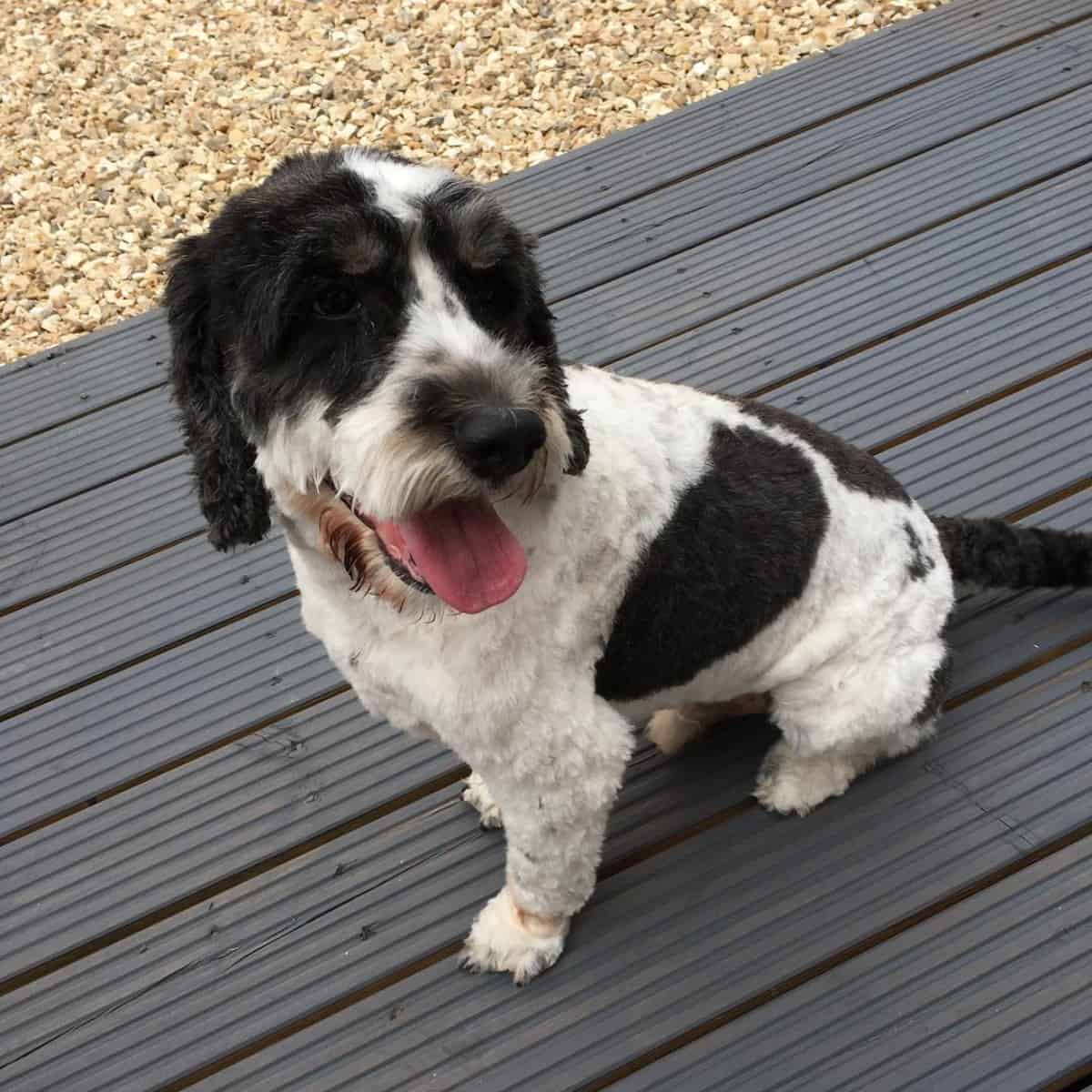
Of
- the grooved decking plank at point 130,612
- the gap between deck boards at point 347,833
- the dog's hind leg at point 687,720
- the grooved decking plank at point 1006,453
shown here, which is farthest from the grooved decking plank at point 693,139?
the dog's hind leg at point 687,720

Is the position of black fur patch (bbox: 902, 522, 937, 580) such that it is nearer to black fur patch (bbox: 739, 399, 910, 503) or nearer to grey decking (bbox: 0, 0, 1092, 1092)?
black fur patch (bbox: 739, 399, 910, 503)

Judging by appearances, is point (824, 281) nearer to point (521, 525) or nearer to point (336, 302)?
point (521, 525)

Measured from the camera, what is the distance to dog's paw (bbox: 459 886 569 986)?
233 centimetres

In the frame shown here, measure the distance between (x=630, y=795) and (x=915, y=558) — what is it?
0.87 m

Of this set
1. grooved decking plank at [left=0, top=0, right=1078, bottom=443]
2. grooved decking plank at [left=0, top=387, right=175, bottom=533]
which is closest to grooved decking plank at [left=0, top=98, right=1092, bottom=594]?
grooved decking plank at [left=0, top=387, right=175, bottom=533]

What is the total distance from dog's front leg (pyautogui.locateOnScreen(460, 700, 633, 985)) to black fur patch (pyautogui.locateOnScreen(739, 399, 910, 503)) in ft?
2.17

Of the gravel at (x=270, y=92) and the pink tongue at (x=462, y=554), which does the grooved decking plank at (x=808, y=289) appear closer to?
the gravel at (x=270, y=92)

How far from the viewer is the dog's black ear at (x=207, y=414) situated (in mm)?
1788

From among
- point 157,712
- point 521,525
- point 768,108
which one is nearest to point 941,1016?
Answer: point 521,525

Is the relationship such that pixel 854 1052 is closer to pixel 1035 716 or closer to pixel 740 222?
pixel 1035 716

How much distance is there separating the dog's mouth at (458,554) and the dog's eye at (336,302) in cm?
30

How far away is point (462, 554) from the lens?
5.82 ft

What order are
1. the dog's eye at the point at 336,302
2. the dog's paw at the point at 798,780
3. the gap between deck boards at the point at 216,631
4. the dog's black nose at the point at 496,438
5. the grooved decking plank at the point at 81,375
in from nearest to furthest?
the dog's black nose at the point at 496,438
the dog's eye at the point at 336,302
the dog's paw at the point at 798,780
the gap between deck boards at the point at 216,631
the grooved decking plank at the point at 81,375

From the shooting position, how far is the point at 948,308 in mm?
3459
